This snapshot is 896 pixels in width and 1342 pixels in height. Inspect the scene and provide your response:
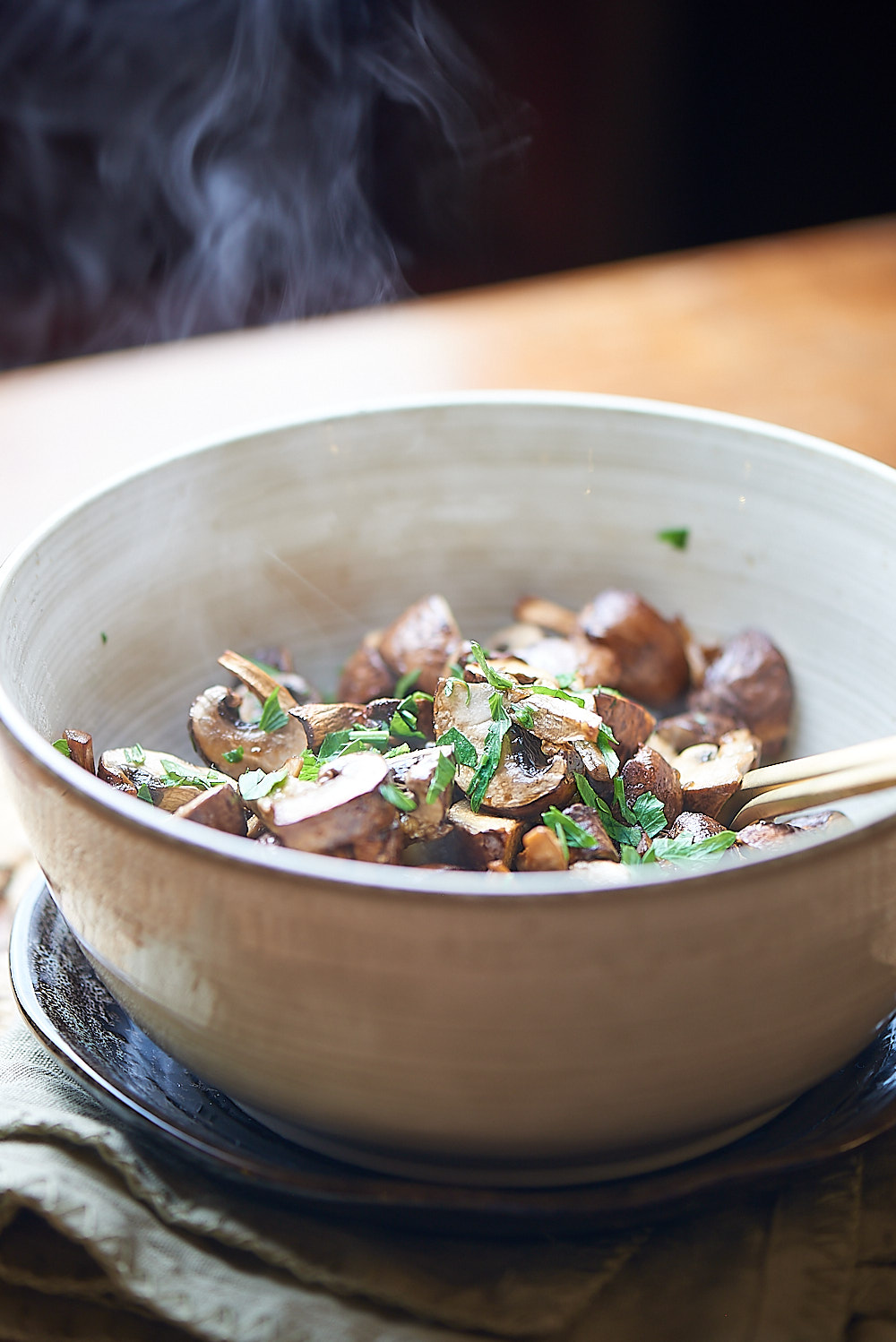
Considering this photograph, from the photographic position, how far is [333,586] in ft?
4.43

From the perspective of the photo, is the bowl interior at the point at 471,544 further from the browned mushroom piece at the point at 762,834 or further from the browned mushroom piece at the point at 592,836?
the browned mushroom piece at the point at 592,836

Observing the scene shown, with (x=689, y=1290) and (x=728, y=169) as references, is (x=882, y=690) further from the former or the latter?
(x=728, y=169)

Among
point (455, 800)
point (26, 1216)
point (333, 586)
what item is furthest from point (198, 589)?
point (26, 1216)

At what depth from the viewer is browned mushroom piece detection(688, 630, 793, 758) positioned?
46.8 inches

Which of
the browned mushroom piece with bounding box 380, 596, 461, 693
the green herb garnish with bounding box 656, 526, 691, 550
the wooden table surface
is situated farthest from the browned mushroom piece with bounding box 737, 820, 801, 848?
the wooden table surface

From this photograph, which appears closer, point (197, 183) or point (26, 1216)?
point (26, 1216)

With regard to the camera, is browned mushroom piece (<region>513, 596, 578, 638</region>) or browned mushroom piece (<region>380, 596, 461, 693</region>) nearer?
browned mushroom piece (<region>380, 596, 461, 693</region>)

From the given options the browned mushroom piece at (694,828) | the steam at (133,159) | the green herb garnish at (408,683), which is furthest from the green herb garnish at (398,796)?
the steam at (133,159)

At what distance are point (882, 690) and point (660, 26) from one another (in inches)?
155

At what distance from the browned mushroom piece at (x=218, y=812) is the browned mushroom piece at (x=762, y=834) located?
0.37 m

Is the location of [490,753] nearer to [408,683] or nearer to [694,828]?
[694,828]

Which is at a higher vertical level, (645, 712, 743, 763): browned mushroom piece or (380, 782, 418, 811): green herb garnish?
(380, 782, 418, 811): green herb garnish

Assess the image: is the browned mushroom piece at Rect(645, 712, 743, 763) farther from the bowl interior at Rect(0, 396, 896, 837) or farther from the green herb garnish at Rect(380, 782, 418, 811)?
the green herb garnish at Rect(380, 782, 418, 811)

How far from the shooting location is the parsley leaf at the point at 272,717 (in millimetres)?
1023
